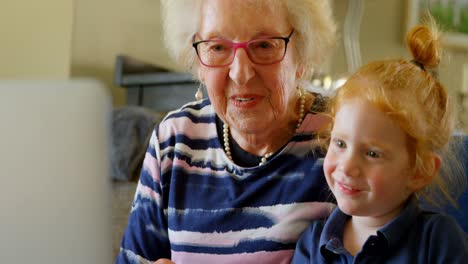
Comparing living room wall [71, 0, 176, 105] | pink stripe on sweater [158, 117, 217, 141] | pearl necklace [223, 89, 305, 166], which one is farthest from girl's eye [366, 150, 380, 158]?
living room wall [71, 0, 176, 105]

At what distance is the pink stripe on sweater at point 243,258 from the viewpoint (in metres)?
1.07

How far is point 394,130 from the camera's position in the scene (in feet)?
2.79

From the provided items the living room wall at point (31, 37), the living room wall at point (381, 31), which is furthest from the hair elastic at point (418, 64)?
the living room wall at point (381, 31)

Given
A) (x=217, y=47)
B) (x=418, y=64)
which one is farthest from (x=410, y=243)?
(x=217, y=47)

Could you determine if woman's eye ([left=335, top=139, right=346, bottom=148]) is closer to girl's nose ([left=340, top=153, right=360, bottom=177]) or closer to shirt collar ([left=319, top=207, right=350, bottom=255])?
girl's nose ([left=340, top=153, right=360, bottom=177])

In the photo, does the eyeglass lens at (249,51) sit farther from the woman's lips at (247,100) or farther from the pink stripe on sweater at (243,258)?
the pink stripe on sweater at (243,258)

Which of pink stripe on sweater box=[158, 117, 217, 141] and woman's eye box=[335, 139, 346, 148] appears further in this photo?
pink stripe on sweater box=[158, 117, 217, 141]

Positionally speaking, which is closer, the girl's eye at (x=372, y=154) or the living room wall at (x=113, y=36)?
the girl's eye at (x=372, y=154)

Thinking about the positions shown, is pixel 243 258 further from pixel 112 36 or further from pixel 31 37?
pixel 112 36

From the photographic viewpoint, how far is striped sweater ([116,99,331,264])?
1.07m

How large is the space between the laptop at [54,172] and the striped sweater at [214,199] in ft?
2.08

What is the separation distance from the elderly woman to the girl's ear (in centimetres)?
21

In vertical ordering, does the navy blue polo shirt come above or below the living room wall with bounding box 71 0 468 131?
below

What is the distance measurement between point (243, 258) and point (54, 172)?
67 cm
